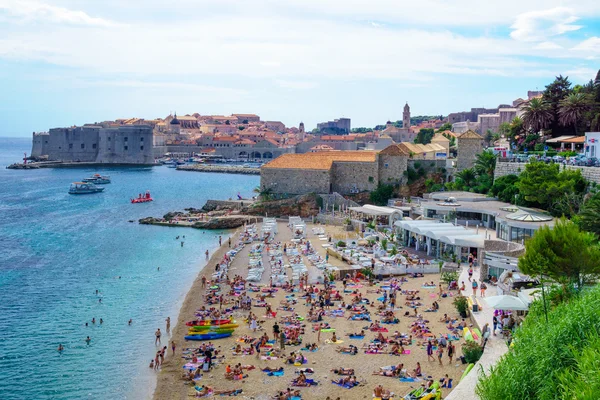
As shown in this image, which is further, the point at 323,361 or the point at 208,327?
the point at 208,327

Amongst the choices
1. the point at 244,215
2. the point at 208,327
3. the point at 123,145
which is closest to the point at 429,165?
the point at 244,215

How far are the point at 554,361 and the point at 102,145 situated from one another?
101 meters

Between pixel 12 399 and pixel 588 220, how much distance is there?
1690 centimetres

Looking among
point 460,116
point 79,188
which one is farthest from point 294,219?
point 460,116

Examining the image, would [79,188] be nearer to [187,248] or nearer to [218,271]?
[187,248]

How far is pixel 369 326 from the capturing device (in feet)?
61.2

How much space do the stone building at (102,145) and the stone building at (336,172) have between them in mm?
64147

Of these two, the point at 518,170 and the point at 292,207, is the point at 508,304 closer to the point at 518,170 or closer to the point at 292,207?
the point at 518,170

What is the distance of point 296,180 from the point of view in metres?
42.7

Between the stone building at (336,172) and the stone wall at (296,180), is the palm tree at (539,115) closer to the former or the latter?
the stone building at (336,172)

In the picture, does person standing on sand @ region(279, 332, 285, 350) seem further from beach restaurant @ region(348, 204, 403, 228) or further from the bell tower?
the bell tower

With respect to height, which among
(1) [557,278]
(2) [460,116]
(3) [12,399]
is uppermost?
(2) [460,116]

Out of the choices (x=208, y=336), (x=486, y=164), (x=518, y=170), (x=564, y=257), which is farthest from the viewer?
(x=486, y=164)

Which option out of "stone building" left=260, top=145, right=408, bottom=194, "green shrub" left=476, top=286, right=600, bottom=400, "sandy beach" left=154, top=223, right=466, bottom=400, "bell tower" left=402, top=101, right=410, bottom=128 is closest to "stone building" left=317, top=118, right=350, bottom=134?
"bell tower" left=402, top=101, right=410, bottom=128
